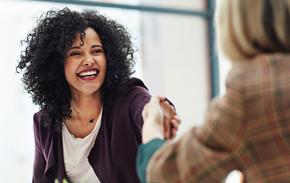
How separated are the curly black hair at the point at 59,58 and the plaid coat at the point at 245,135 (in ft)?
2.65

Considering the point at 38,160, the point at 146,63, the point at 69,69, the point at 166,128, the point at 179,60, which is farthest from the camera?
the point at 179,60

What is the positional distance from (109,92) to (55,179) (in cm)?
41

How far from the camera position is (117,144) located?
1723 mm

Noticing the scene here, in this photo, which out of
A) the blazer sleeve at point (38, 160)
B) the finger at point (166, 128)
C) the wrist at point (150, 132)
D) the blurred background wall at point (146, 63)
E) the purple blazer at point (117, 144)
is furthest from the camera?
the blurred background wall at point (146, 63)

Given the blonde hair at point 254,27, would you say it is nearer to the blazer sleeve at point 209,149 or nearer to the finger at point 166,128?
the blazer sleeve at point 209,149

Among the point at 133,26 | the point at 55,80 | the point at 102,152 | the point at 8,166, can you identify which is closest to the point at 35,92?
the point at 55,80

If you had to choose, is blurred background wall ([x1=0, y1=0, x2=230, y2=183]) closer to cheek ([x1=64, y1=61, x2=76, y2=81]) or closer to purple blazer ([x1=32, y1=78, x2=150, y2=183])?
cheek ([x1=64, y1=61, x2=76, y2=81])

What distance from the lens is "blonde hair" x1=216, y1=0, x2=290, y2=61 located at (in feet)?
3.22

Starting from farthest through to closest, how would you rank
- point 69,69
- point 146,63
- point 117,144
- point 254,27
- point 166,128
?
point 146,63, point 69,69, point 117,144, point 166,128, point 254,27

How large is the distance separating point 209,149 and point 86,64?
880mm

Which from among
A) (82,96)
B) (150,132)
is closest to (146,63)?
(82,96)

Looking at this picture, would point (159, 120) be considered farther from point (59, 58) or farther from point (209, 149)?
point (59, 58)

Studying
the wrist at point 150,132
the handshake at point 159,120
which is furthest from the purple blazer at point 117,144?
the wrist at point 150,132

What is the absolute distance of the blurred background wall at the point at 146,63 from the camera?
110 inches
